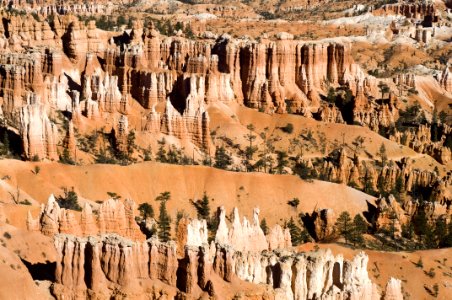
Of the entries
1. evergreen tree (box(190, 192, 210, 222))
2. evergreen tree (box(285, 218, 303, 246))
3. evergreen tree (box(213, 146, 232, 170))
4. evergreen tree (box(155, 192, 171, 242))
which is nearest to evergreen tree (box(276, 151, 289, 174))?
evergreen tree (box(213, 146, 232, 170))

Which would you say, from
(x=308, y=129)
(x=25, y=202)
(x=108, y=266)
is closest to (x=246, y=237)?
(x=25, y=202)

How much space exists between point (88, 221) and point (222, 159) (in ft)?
128

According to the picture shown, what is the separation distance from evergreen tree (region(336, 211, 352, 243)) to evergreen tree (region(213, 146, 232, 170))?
15080 mm

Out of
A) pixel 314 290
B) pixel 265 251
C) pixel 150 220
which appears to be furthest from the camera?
pixel 150 220

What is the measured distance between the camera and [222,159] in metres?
101

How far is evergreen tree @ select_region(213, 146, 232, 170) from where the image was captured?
98.5 m

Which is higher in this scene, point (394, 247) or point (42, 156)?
point (42, 156)

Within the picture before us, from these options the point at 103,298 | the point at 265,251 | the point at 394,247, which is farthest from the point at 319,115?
the point at 103,298

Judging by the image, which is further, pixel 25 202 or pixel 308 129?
pixel 308 129

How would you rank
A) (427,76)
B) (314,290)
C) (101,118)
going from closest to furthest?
(314,290) < (101,118) < (427,76)

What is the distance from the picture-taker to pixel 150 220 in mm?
75062

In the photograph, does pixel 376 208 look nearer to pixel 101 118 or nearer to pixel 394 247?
pixel 394 247

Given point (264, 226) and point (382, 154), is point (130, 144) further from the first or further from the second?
point (382, 154)

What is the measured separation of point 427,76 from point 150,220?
282 feet
